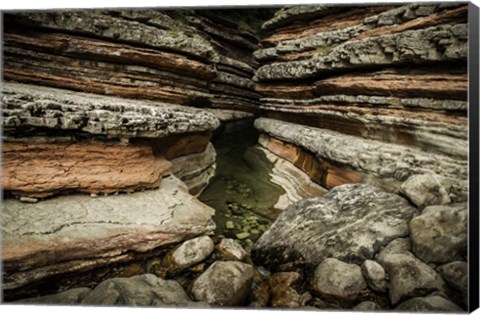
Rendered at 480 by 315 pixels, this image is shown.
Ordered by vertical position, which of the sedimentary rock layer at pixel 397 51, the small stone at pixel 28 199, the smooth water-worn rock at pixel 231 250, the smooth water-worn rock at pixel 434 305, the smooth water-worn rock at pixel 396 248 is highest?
the sedimentary rock layer at pixel 397 51

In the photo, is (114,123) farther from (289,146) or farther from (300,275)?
(289,146)

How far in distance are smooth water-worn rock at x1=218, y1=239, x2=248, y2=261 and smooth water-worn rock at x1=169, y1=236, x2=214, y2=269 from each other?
12cm

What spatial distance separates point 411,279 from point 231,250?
175 cm

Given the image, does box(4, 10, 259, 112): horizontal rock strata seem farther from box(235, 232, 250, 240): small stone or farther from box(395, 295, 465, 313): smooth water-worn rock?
box(395, 295, 465, 313): smooth water-worn rock

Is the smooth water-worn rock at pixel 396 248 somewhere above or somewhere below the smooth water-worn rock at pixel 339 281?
above

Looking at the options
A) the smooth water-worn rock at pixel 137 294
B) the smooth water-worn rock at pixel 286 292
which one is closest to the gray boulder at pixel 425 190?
the smooth water-worn rock at pixel 286 292

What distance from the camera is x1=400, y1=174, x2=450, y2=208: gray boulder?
8.87 feet

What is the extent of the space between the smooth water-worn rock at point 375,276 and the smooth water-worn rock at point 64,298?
9.02ft

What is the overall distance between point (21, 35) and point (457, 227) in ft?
17.2

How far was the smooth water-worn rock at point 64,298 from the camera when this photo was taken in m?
2.91

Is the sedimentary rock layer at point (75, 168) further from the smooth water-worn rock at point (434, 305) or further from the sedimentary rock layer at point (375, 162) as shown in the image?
the smooth water-worn rock at point (434, 305)

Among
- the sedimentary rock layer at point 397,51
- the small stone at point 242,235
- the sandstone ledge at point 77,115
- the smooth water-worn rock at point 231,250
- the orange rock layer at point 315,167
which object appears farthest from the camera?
the orange rock layer at point 315,167

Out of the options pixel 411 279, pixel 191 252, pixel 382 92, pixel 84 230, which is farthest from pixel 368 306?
pixel 84 230

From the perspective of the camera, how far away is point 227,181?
468 cm
